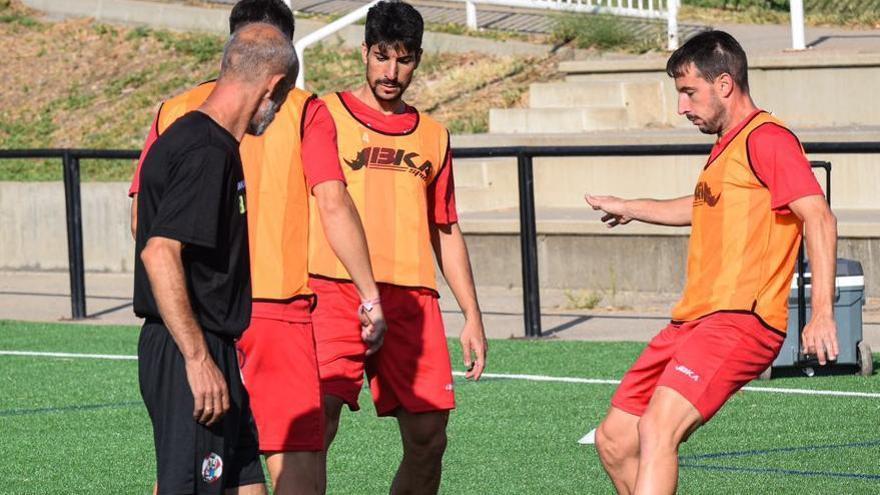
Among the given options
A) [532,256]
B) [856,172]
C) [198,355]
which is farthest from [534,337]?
[198,355]

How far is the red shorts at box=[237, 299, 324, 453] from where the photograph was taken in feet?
19.1

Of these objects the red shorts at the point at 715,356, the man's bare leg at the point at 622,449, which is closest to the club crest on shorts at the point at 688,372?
the red shorts at the point at 715,356

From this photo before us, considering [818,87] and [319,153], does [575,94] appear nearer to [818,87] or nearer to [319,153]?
[818,87]

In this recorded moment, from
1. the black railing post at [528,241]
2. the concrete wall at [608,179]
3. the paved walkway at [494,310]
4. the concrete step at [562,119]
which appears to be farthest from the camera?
the concrete step at [562,119]

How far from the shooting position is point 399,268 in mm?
6656

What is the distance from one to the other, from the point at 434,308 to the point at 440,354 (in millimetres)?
188

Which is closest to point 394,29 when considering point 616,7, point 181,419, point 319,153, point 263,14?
point 263,14

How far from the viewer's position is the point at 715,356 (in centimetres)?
606

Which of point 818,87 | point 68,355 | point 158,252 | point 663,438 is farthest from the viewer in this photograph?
point 818,87

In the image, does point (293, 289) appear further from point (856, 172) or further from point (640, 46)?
point (640, 46)

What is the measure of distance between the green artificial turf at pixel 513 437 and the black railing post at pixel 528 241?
73 centimetres

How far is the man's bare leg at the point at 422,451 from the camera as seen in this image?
661 centimetres

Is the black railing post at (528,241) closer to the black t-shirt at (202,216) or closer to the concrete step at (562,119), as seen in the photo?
the concrete step at (562,119)

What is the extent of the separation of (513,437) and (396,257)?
2.36 meters
